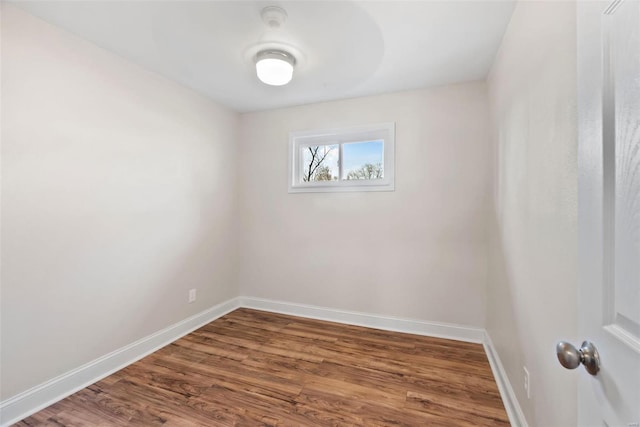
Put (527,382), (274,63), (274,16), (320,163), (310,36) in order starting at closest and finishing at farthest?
(527,382) < (274,16) < (310,36) < (274,63) < (320,163)

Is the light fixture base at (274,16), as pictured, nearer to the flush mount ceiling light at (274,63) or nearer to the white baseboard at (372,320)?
the flush mount ceiling light at (274,63)

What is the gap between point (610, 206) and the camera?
1.73ft

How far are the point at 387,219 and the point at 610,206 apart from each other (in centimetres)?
217

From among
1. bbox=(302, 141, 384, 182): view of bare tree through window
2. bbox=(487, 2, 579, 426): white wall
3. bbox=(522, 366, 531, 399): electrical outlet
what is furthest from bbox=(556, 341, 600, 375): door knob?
bbox=(302, 141, 384, 182): view of bare tree through window

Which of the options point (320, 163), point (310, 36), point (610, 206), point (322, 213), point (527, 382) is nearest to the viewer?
point (610, 206)

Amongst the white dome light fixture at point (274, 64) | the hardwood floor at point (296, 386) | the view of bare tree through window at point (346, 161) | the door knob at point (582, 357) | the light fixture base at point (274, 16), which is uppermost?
the light fixture base at point (274, 16)

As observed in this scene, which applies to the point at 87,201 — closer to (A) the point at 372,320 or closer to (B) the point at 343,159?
(B) the point at 343,159

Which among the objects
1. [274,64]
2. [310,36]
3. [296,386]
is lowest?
[296,386]

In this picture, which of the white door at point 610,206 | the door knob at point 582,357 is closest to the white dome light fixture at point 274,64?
the white door at point 610,206

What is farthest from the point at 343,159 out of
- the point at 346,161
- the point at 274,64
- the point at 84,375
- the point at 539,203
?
the point at 84,375

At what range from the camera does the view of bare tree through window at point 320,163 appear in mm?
3004

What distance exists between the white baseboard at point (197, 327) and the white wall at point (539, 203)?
0.60ft

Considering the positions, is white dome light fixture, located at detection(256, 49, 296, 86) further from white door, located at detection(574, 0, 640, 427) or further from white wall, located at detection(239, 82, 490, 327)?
white door, located at detection(574, 0, 640, 427)

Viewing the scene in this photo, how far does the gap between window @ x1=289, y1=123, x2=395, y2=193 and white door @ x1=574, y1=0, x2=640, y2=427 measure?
2.07 m
